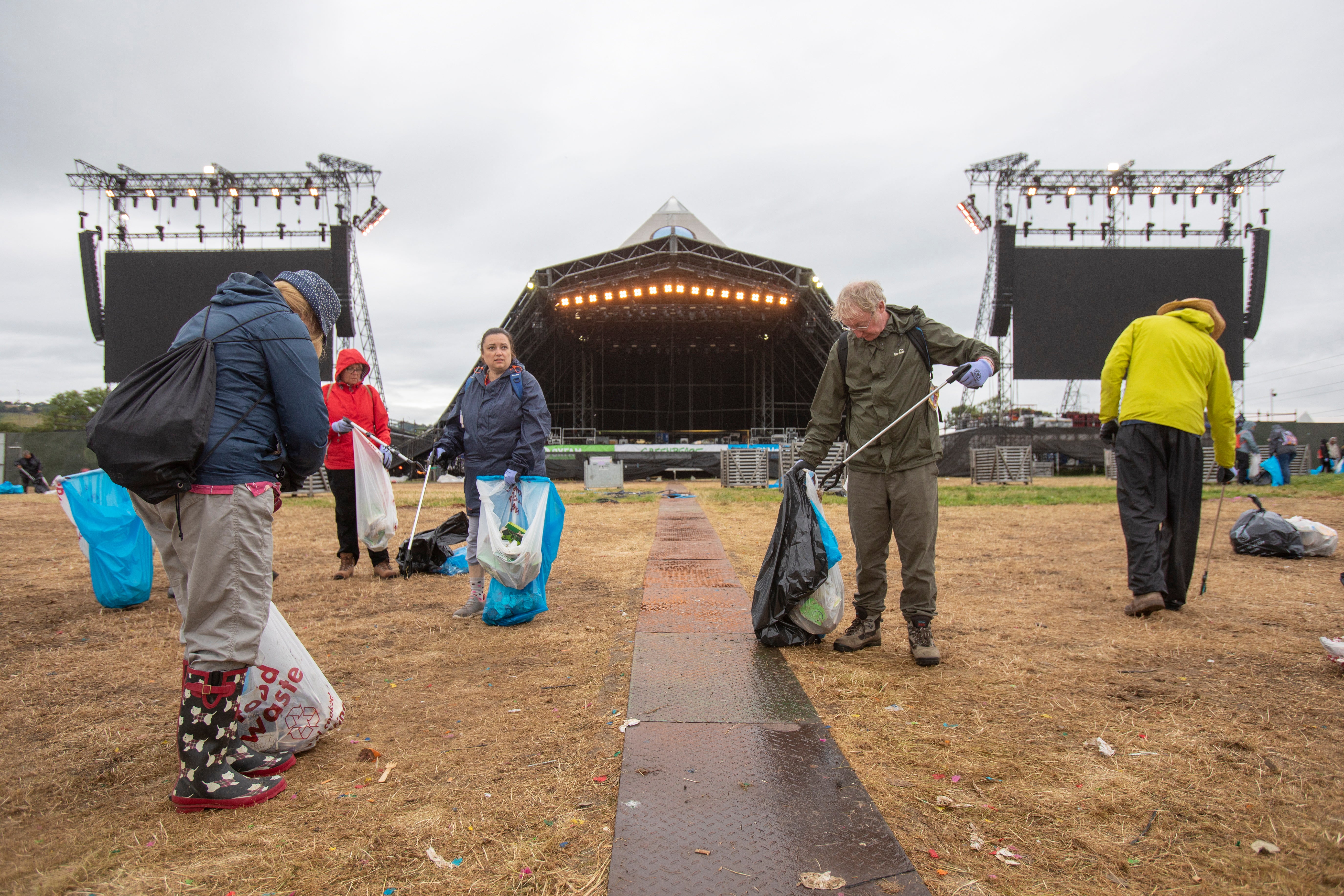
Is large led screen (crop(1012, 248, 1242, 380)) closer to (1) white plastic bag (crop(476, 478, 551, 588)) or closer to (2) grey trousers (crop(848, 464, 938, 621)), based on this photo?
(2) grey trousers (crop(848, 464, 938, 621))

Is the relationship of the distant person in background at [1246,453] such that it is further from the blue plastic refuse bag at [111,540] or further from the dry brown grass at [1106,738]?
the blue plastic refuse bag at [111,540]

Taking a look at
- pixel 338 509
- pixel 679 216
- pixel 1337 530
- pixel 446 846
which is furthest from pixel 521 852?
pixel 679 216

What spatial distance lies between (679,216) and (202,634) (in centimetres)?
2924

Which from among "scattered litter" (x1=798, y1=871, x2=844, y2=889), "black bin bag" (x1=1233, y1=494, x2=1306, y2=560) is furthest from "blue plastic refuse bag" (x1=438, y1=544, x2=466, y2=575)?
"black bin bag" (x1=1233, y1=494, x2=1306, y2=560)

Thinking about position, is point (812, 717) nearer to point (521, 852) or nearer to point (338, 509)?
point (521, 852)

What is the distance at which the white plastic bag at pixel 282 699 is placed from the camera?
192 centimetres

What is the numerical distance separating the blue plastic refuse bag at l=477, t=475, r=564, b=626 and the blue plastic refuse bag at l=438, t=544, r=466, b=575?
154cm

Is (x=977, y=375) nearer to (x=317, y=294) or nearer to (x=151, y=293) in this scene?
(x=317, y=294)

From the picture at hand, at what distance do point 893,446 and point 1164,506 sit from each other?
1871 millimetres

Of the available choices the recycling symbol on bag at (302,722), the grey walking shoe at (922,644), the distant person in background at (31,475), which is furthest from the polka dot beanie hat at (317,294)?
the distant person in background at (31,475)

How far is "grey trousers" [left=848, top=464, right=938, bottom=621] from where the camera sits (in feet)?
9.36

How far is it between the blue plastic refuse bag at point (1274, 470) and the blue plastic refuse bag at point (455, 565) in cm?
1893

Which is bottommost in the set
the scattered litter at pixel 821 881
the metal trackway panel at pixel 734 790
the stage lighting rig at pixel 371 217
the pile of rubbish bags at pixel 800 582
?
the metal trackway panel at pixel 734 790

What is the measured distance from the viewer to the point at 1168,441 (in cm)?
363
